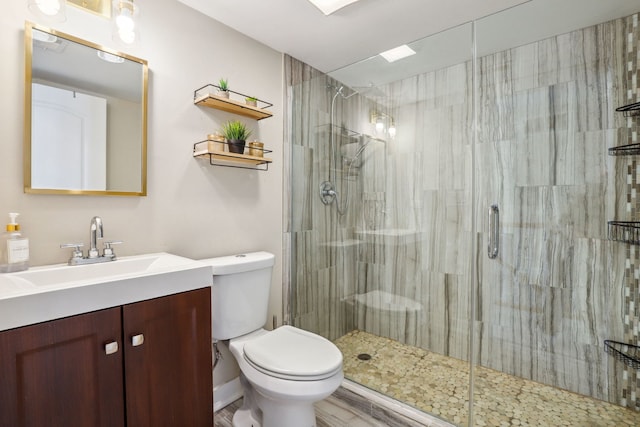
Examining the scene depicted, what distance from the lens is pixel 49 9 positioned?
1.20m

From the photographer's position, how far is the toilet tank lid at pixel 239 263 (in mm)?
1527

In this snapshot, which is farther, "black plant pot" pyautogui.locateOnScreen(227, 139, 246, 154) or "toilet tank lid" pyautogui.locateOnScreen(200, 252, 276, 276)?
"black plant pot" pyautogui.locateOnScreen(227, 139, 246, 154)

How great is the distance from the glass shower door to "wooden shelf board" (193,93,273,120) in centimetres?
135

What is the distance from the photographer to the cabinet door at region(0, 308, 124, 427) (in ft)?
2.82

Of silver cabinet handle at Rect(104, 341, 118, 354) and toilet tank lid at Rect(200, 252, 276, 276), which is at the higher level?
toilet tank lid at Rect(200, 252, 276, 276)

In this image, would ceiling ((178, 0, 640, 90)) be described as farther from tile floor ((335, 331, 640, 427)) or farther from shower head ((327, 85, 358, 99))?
tile floor ((335, 331, 640, 427))

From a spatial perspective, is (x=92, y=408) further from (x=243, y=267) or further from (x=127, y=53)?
(x=127, y=53)

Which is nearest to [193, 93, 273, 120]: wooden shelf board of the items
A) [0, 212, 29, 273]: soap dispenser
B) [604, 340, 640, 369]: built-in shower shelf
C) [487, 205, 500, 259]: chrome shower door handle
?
A: [0, 212, 29, 273]: soap dispenser

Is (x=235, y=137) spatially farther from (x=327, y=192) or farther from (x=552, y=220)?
(x=552, y=220)

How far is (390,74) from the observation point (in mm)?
2141

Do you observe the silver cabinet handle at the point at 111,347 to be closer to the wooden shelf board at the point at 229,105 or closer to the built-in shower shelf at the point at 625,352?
the wooden shelf board at the point at 229,105

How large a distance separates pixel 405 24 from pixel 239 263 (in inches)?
66.6

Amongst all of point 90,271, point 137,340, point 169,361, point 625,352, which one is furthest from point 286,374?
point 625,352

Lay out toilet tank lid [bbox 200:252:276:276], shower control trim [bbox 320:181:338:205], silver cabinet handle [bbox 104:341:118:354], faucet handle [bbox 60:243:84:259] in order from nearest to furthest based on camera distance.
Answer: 1. silver cabinet handle [bbox 104:341:118:354]
2. faucet handle [bbox 60:243:84:259]
3. toilet tank lid [bbox 200:252:276:276]
4. shower control trim [bbox 320:181:338:205]
